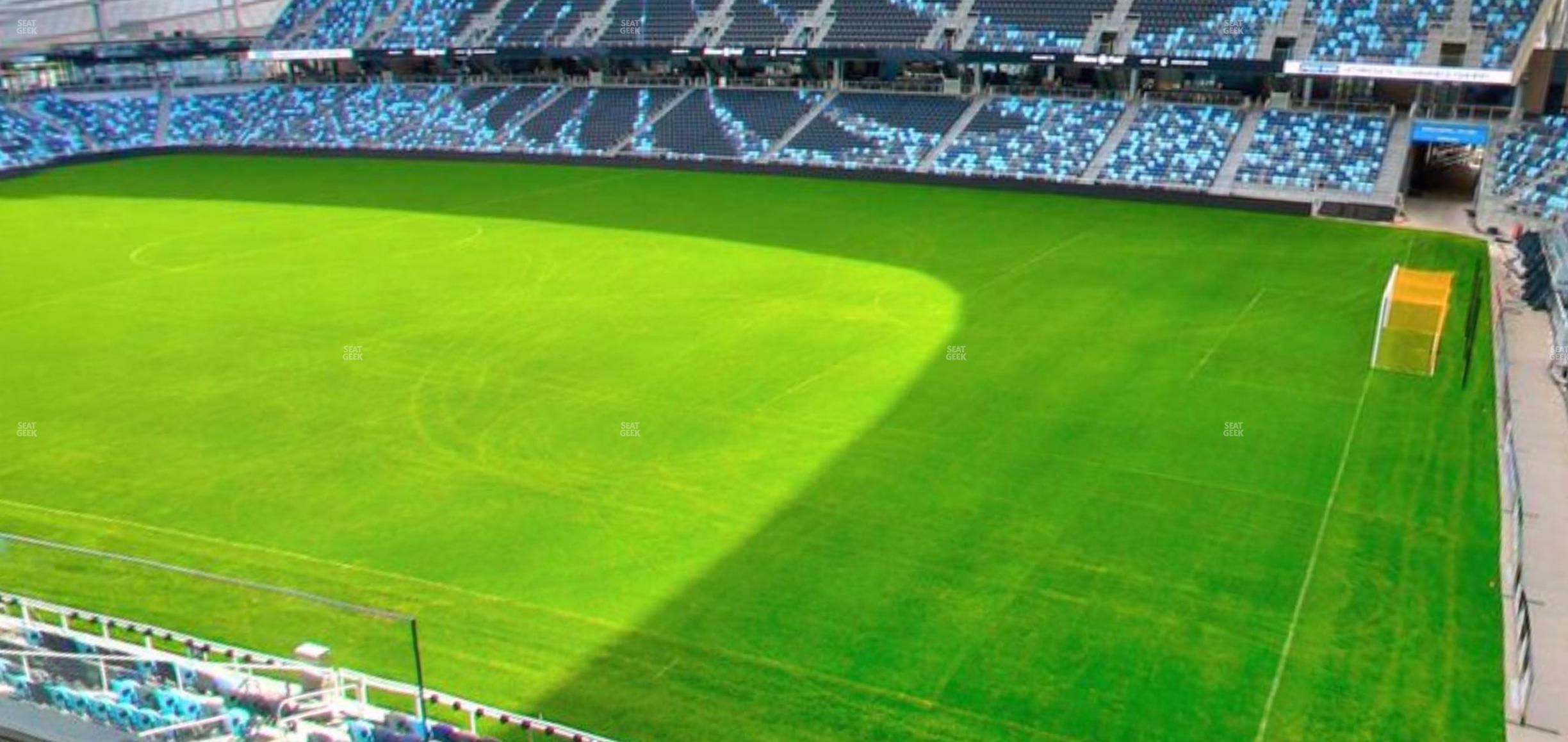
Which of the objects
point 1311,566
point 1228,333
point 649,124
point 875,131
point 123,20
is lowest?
point 1311,566

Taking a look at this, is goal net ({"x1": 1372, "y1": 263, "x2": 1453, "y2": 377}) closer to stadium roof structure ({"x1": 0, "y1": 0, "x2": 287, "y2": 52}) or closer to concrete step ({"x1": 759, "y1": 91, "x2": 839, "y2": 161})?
concrete step ({"x1": 759, "y1": 91, "x2": 839, "y2": 161})

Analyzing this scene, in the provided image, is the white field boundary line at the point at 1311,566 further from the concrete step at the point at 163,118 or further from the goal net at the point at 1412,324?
the concrete step at the point at 163,118

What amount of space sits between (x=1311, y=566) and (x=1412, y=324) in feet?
31.9

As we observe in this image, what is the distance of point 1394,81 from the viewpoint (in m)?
44.0

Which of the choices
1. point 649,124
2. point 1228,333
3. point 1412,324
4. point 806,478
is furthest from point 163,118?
point 1412,324

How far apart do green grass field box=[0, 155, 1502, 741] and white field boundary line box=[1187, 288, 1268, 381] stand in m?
0.14

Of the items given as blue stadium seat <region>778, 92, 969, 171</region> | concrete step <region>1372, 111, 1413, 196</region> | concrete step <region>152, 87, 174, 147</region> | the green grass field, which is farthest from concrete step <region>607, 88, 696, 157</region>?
concrete step <region>1372, 111, 1413, 196</region>

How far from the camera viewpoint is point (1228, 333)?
2484cm

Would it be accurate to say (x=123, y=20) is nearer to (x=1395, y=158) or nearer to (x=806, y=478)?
(x=1395, y=158)

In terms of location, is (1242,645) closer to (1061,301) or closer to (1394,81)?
(1061,301)

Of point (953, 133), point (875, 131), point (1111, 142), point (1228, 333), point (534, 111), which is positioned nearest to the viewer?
point (1228, 333)

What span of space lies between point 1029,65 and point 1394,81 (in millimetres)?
14047

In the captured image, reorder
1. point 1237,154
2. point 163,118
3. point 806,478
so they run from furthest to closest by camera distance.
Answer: point 163,118 → point 1237,154 → point 806,478

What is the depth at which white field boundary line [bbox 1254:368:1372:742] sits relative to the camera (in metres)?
12.0
